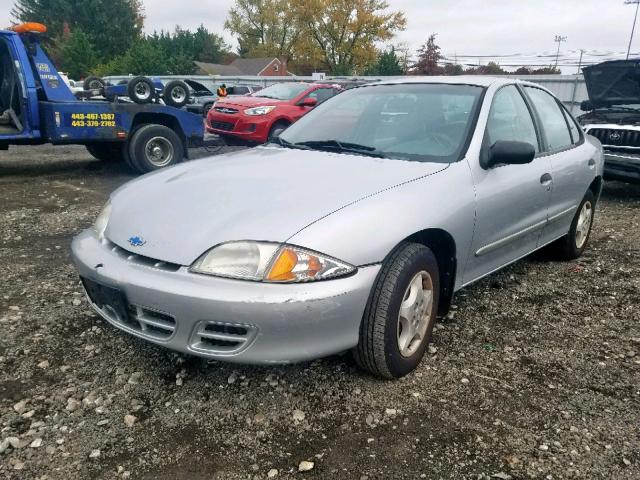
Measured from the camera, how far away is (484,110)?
3158mm

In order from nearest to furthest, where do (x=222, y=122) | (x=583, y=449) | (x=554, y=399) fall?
(x=583, y=449), (x=554, y=399), (x=222, y=122)

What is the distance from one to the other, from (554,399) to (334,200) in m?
1.43

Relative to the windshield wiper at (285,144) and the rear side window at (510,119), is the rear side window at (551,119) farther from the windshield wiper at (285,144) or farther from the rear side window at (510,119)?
the windshield wiper at (285,144)

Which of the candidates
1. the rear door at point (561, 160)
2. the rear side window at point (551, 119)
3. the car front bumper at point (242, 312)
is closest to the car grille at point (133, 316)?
the car front bumper at point (242, 312)

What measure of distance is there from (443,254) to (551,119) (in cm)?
188

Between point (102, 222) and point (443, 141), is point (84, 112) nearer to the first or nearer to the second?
point (102, 222)

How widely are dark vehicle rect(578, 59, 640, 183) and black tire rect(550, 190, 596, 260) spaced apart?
8.47ft

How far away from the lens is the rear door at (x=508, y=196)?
9.71 ft

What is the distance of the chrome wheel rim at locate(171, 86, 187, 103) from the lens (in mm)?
9047

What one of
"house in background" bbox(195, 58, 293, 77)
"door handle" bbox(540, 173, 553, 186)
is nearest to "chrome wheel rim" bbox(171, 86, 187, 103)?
"door handle" bbox(540, 173, 553, 186)

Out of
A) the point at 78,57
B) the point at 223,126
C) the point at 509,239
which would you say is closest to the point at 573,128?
the point at 509,239

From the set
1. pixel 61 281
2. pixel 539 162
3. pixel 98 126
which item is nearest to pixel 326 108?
pixel 539 162

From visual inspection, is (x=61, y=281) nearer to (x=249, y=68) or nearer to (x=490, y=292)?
(x=490, y=292)

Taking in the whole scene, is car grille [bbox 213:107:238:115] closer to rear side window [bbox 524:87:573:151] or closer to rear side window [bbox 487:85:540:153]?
rear side window [bbox 524:87:573:151]
